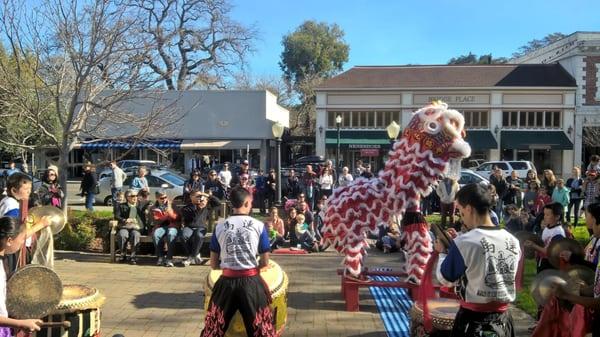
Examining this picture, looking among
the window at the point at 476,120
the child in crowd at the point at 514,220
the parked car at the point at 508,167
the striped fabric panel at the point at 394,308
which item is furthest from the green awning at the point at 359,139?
the striped fabric panel at the point at 394,308

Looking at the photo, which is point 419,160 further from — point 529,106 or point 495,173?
point 529,106

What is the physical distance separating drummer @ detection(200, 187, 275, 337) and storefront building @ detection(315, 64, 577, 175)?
3094 centimetres

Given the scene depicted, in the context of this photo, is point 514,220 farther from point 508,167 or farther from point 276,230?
point 508,167

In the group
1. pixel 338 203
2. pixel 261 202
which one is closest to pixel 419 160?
pixel 338 203

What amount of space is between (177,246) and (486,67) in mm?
32998

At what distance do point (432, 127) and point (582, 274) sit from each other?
121 inches

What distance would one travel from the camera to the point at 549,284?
13.7ft

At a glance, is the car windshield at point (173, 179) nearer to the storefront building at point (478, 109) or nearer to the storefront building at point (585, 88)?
the storefront building at point (478, 109)

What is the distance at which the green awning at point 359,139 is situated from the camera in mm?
36625

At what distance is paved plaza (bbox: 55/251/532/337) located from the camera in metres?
6.52

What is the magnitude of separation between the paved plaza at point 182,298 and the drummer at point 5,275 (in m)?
2.58

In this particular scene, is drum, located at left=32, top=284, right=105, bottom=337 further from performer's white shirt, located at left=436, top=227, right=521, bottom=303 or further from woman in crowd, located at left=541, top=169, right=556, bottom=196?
woman in crowd, located at left=541, top=169, right=556, bottom=196

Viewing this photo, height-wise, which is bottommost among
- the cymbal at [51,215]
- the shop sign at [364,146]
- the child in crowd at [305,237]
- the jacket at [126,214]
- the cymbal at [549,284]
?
the child in crowd at [305,237]

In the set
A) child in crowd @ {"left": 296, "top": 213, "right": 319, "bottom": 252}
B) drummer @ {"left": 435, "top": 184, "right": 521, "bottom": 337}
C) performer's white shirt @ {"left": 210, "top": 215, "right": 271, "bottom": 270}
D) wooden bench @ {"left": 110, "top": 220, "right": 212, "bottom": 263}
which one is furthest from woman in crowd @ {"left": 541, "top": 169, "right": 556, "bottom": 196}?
drummer @ {"left": 435, "top": 184, "right": 521, "bottom": 337}
